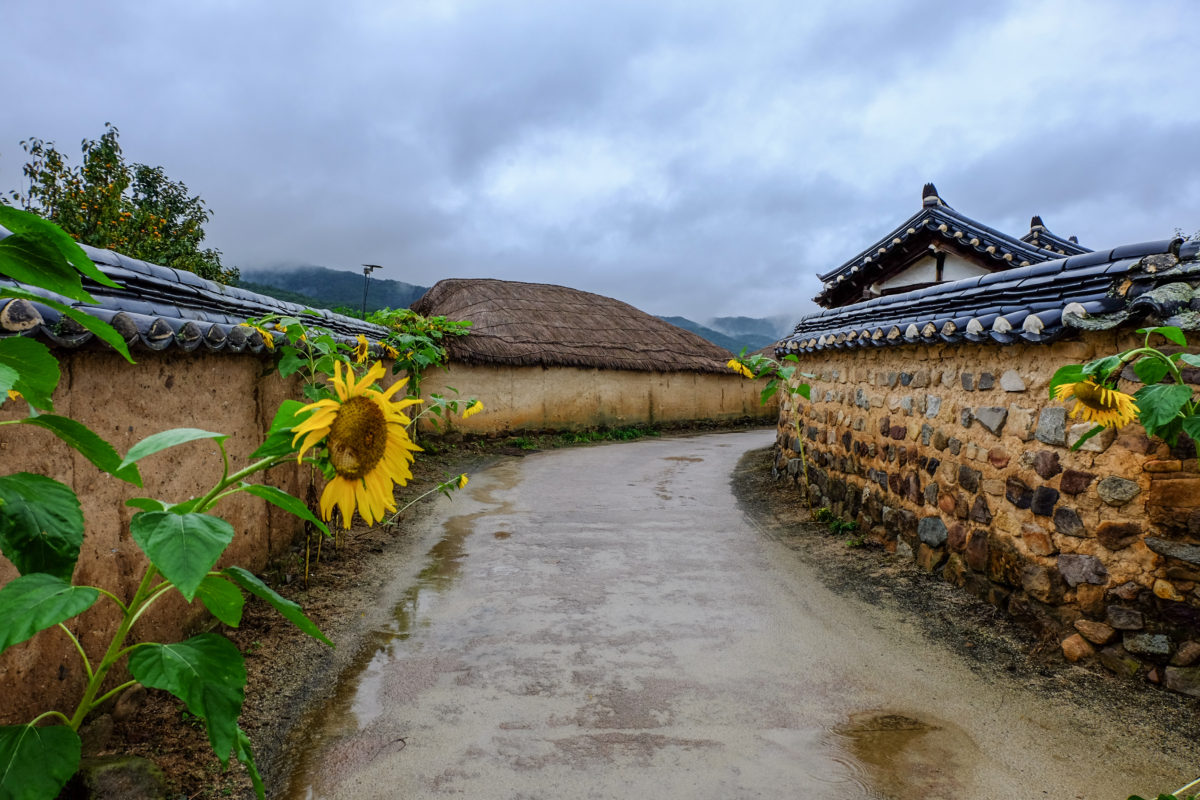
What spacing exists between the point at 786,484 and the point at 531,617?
4.61 metres

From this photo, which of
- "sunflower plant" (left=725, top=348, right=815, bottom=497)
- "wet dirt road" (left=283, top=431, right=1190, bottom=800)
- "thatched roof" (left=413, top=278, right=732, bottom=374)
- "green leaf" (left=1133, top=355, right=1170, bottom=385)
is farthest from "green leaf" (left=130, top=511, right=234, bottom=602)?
"thatched roof" (left=413, top=278, right=732, bottom=374)

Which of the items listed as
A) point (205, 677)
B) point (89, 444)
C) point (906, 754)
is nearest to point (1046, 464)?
point (906, 754)

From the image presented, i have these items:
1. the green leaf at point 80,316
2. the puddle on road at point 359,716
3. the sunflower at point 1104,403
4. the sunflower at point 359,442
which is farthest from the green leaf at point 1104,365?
the puddle on road at point 359,716

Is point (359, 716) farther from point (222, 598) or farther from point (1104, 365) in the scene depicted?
point (1104, 365)

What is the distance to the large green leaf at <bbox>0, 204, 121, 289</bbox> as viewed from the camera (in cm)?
105

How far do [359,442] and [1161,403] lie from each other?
212cm

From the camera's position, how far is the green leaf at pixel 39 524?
43.7 inches

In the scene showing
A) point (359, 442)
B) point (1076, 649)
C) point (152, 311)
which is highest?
point (152, 311)

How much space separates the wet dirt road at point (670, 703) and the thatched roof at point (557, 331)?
796 centimetres

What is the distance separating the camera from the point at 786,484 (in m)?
7.85

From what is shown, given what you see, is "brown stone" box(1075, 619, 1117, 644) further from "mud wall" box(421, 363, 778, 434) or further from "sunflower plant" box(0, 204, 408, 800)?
"mud wall" box(421, 363, 778, 434)

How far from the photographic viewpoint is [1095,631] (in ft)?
10.6

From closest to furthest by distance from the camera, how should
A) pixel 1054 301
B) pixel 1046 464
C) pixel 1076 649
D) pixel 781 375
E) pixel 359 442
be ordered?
pixel 359 442 < pixel 1076 649 < pixel 1046 464 < pixel 1054 301 < pixel 781 375

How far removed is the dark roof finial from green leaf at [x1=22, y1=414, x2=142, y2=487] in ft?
37.3
